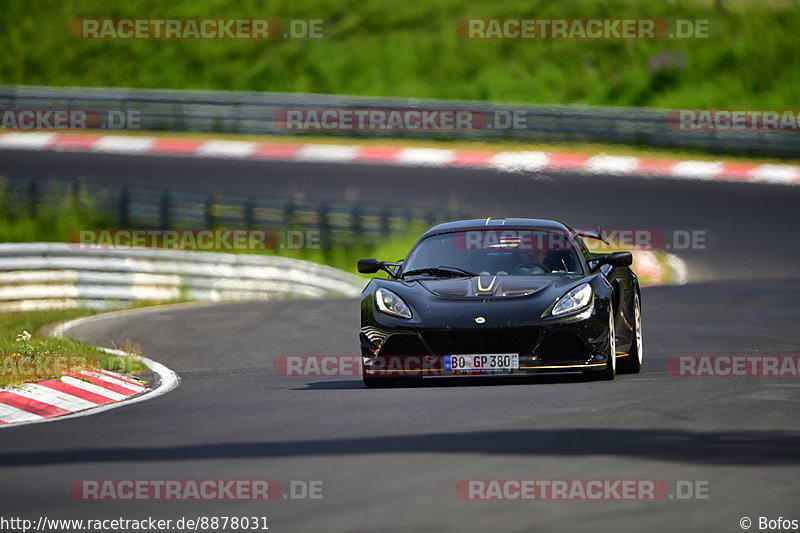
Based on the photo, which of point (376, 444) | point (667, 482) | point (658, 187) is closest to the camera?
point (667, 482)

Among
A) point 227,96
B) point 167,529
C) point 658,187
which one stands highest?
point 227,96

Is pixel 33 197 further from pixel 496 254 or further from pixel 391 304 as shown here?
pixel 391 304

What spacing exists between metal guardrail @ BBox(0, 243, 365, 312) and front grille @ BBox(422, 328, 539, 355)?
10.1m

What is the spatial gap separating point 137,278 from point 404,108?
1272 centimetres

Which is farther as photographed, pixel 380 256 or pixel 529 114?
pixel 529 114

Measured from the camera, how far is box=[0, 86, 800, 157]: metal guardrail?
94.5 ft

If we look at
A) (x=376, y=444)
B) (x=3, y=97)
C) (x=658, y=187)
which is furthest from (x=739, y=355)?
(x=3, y=97)

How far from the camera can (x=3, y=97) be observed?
33031 mm

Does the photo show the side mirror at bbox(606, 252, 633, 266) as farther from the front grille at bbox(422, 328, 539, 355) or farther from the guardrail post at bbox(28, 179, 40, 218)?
the guardrail post at bbox(28, 179, 40, 218)

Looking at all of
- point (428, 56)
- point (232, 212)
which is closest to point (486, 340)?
point (232, 212)

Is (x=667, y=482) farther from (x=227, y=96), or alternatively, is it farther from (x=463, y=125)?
(x=227, y=96)

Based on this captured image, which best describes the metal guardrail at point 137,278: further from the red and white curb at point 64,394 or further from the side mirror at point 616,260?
the side mirror at point 616,260

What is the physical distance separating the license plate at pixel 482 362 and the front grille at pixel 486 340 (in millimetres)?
33

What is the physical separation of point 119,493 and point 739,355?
6.83m
